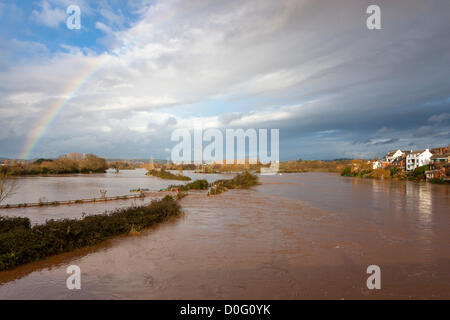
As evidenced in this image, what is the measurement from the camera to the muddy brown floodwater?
6.49 metres

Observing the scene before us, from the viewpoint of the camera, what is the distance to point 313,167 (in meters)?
132

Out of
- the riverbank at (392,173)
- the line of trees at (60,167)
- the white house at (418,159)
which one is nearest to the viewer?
the riverbank at (392,173)

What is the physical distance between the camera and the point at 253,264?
830cm

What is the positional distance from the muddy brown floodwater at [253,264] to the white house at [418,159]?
46459 mm

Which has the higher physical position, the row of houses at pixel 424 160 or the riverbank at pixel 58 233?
the row of houses at pixel 424 160

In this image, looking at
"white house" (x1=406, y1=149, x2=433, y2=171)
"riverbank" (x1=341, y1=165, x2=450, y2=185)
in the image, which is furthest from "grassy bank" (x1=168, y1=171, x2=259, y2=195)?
"white house" (x1=406, y1=149, x2=433, y2=171)

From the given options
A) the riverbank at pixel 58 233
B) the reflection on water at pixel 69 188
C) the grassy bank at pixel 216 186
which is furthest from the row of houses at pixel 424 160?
the riverbank at pixel 58 233

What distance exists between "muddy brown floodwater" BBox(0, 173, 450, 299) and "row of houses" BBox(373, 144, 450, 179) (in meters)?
35.5

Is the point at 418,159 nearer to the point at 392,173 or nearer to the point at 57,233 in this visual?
the point at 392,173

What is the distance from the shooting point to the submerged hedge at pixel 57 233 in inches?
310

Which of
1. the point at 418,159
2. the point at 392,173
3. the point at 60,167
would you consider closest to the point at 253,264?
the point at 392,173

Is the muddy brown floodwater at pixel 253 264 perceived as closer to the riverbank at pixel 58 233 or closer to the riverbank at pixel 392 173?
Answer: the riverbank at pixel 58 233

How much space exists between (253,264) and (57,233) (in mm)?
6736
